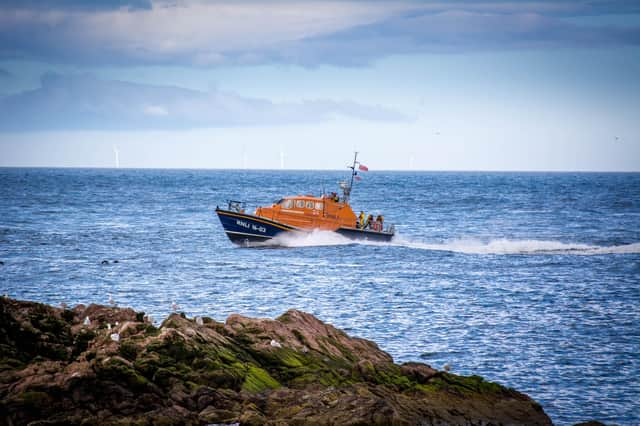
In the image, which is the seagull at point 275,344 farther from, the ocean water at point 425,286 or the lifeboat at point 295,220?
the lifeboat at point 295,220

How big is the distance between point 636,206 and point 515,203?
1539 cm

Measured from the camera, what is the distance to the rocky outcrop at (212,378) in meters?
11.0

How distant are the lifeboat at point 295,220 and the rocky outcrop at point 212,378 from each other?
25108 millimetres

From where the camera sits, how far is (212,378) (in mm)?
12109

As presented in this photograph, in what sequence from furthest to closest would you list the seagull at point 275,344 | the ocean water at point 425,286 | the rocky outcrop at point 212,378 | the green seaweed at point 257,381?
the ocean water at point 425,286 → the seagull at point 275,344 → the green seaweed at point 257,381 → the rocky outcrop at point 212,378

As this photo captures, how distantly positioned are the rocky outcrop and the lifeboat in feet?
82.4

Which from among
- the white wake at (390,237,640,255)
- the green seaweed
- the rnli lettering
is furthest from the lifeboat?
the green seaweed

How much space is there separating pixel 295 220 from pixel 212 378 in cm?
2998

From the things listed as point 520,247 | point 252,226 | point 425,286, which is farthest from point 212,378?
point 520,247

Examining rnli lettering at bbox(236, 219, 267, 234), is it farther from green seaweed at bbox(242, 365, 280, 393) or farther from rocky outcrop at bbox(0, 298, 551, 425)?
green seaweed at bbox(242, 365, 280, 393)

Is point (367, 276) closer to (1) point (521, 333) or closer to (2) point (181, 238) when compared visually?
(1) point (521, 333)

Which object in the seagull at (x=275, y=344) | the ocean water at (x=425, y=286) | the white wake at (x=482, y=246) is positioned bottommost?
the ocean water at (x=425, y=286)

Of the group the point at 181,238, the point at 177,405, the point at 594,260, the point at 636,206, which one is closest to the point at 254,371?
the point at 177,405

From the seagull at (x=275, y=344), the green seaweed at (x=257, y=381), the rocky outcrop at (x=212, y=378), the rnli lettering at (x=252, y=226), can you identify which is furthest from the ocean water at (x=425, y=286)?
the green seaweed at (x=257, y=381)
